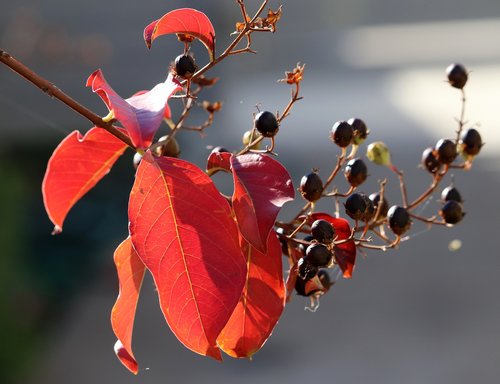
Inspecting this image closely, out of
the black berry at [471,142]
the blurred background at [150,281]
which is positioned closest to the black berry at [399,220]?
the black berry at [471,142]

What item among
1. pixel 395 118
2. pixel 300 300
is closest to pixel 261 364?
pixel 300 300

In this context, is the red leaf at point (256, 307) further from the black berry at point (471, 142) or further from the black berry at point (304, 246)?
the black berry at point (471, 142)

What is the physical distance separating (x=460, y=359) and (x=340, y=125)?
3714 mm

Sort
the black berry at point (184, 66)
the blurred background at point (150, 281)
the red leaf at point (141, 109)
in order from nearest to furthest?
the red leaf at point (141, 109) < the black berry at point (184, 66) < the blurred background at point (150, 281)

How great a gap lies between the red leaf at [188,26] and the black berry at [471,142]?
23 cm

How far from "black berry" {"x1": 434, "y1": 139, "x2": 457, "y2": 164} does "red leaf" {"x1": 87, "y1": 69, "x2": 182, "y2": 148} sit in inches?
8.7

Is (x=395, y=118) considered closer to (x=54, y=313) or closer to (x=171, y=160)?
(x=54, y=313)

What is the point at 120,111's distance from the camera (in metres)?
0.44

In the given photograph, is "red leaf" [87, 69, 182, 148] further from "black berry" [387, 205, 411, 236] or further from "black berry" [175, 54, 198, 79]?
"black berry" [387, 205, 411, 236]

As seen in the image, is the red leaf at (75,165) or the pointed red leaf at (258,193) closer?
the pointed red leaf at (258,193)

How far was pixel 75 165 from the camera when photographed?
637 mm

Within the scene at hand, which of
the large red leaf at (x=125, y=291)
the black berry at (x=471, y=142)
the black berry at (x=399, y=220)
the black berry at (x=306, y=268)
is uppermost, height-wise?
the black berry at (x=471, y=142)

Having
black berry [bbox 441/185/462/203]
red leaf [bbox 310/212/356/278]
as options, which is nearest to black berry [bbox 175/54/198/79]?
red leaf [bbox 310/212/356/278]

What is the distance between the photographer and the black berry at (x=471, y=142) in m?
0.66
